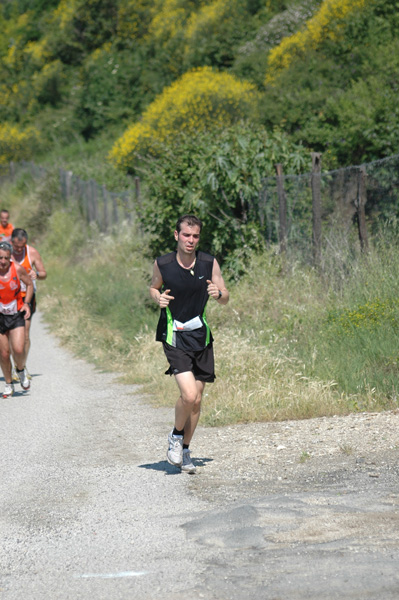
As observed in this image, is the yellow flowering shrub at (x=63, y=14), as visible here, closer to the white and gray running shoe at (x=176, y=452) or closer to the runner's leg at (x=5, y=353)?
the runner's leg at (x=5, y=353)

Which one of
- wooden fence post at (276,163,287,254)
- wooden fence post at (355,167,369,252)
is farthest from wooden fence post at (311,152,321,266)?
wooden fence post at (355,167,369,252)

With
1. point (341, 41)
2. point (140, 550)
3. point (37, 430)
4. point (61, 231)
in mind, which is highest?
point (341, 41)

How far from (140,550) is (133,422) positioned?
157 inches

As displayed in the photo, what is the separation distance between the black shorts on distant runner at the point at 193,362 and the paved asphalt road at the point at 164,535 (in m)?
0.78

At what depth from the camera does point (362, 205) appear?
1142cm

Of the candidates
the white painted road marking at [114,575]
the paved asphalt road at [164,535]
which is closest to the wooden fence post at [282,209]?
the paved asphalt road at [164,535]

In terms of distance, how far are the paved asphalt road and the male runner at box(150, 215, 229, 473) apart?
Result: 0.46 m

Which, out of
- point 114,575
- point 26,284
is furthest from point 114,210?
point 114,575

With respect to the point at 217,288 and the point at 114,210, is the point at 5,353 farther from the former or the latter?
the point at 114,210

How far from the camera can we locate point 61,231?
25.5 meters

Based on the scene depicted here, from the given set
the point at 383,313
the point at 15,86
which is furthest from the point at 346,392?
the point at 15,86

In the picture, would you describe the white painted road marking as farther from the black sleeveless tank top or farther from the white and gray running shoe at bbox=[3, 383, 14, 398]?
the white and gray running shoe at bbox=[3, 383, 14, 398]

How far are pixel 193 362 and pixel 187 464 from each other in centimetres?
77

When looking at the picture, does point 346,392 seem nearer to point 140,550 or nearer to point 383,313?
point 383,313
